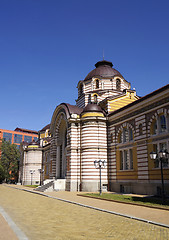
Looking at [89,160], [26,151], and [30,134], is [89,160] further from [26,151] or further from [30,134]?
[30,134]

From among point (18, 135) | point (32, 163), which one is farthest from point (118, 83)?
point (18, 135)

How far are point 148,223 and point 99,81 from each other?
32113 mm

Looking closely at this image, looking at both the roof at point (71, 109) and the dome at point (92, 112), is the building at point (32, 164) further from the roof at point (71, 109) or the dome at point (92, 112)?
the dome at point (92, 112)

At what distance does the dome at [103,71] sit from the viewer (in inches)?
1607

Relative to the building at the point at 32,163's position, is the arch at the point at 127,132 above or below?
above

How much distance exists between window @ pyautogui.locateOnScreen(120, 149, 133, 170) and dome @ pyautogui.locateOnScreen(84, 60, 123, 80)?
16602mm

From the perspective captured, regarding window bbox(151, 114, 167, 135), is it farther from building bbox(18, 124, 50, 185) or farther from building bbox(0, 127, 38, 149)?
building bbox(0, 127, 38, 149)

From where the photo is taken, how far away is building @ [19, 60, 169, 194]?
2310 cm

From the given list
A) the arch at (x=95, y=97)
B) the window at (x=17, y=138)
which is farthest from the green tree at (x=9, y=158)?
the window at (x=17, y=138)

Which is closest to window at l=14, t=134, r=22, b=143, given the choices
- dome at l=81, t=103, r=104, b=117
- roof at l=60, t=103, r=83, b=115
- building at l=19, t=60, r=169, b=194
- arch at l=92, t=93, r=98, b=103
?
building at l=19, t=60, r=169, b=194

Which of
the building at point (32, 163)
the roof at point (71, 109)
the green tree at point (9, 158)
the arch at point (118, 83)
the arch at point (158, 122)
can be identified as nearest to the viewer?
the arch at point (158, 122)

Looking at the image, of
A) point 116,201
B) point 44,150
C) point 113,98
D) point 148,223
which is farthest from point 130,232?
point 44,150

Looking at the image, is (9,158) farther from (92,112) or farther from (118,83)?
(92,112)

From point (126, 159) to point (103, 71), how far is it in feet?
62.2
